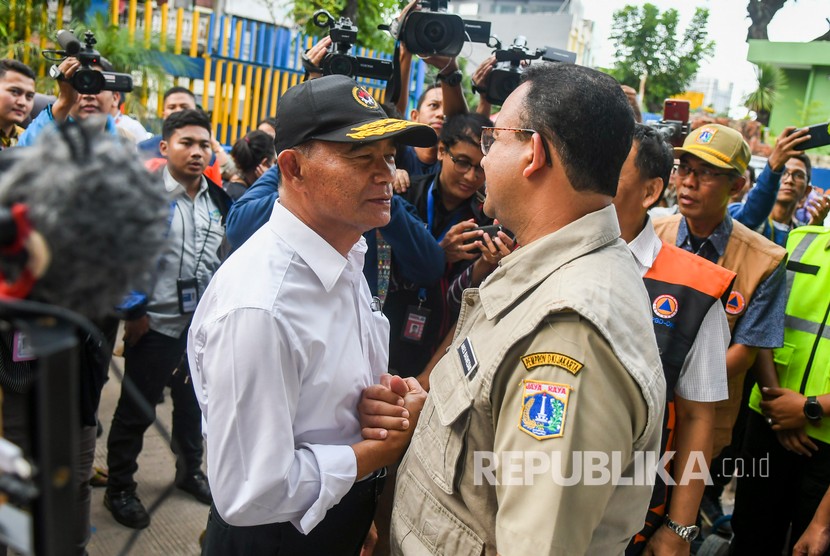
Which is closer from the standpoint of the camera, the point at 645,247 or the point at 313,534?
the point at 313,534

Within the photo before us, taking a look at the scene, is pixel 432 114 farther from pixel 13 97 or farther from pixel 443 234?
pixel 13 97

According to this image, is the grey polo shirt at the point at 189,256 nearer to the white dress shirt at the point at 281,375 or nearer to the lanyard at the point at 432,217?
the lanyard at the point at 432,217

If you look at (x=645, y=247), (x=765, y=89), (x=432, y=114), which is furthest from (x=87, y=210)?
(x=765, y=89)

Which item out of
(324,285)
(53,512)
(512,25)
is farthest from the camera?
(512,25)

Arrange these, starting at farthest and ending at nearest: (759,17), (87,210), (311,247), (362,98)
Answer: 1. (759,17)
2. (362,98)
3. (311,247)
4. (87,210)

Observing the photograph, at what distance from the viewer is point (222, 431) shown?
1329mm

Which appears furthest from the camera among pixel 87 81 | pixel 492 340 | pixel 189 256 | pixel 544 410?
pixel 189 256

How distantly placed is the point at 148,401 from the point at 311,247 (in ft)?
6.13

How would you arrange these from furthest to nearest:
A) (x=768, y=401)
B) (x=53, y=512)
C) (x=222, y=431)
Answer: (x=768, y=401) < (x=222, y=431) < (x=53, y=512)

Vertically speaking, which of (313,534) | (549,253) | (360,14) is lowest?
(313,534)

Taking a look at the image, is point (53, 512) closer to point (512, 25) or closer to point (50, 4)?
point (50, 4)

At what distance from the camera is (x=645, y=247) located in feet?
7.36

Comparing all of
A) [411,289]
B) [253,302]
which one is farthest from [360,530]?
[411,289]

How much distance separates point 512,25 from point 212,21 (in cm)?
2986
